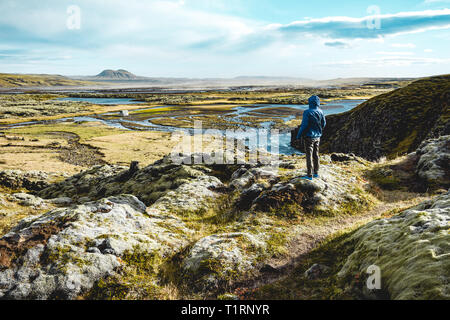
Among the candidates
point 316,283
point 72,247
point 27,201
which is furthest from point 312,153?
point 27,201

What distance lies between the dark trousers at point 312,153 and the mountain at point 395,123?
31133 millimetres

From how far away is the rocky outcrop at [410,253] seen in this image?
6109 millimetres

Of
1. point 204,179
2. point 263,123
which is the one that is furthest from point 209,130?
point 204,179

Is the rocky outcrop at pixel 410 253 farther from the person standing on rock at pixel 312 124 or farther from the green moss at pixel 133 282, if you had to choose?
the green moss at pixel 133 282

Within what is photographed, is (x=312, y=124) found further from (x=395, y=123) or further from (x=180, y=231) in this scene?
(x=395, y=123)

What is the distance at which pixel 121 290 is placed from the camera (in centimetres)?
876

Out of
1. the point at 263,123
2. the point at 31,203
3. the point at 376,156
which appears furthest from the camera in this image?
the point at 263,123

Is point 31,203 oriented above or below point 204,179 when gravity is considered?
below

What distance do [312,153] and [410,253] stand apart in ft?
31.9

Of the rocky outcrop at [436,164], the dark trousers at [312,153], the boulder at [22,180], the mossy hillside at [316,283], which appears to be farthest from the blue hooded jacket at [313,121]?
the boulder at [22,180]

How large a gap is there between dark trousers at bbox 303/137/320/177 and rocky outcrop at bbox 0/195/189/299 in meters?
9.17

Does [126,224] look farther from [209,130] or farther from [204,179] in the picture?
[209,130]
